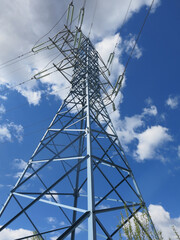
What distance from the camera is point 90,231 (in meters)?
2.37

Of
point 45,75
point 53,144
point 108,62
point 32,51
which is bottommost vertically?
point 53,144

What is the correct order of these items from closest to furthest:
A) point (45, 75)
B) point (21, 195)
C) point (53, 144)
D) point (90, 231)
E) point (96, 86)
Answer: point (90, 231) < point (21, 195) < point (53, 144) < point (96, 86) < point (45, 75)

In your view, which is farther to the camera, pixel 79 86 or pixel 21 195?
pixel 79 86

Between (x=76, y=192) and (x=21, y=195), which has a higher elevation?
(x=76, y=192)

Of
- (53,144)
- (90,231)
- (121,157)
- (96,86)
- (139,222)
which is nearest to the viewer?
(90,231)

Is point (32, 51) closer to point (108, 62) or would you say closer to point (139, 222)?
point (108, 62)

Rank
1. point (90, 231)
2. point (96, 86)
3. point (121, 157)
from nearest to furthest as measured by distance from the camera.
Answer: point (90, 231), point (121, 157), point (96, 86)

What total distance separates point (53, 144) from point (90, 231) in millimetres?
4326

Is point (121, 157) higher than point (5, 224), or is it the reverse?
point (121, 157)

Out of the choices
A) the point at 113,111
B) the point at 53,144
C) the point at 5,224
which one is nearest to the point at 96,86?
the point at 113,111

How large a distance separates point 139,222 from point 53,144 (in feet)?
13.3

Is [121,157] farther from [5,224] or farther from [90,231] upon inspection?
[5,224]

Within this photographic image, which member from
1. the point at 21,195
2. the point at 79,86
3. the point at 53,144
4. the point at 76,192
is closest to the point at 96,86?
the point at 79,86

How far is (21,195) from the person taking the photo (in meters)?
4.26
